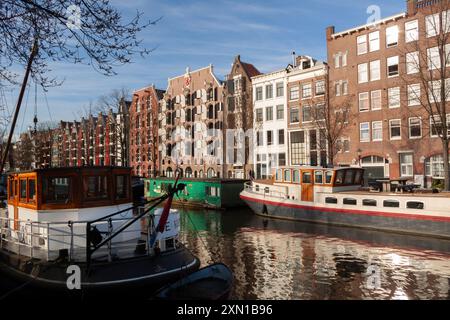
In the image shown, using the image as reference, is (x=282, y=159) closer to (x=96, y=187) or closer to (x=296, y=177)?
(x=296, y=177)

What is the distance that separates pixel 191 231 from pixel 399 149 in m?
22.1

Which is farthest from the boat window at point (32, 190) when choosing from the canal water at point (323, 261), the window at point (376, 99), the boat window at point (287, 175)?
the window at point (376, 99)

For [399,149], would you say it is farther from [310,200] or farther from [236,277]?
[236,277]

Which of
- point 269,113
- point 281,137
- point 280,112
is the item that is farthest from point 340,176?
point 269,113

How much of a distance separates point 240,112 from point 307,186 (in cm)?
2509

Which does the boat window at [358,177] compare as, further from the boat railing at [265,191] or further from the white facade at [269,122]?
the white facade at [269,122]

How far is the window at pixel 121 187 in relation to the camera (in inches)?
490

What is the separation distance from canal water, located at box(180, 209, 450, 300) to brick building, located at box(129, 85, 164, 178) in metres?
45.6

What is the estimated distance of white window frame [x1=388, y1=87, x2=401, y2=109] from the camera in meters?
37.0

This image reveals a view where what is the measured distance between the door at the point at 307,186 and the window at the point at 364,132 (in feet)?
50.2

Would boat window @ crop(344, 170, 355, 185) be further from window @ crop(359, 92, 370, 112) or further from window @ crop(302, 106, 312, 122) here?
window @ crop(302, 106, 312, 122)

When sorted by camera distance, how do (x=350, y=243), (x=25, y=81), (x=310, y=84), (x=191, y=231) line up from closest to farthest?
(x=25, y=81), (x=350, y=243), (x=191, y=231), (x=310, y=84)

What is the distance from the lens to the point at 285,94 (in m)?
47.9

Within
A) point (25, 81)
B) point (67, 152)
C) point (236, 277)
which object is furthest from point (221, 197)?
point (67, 152)
